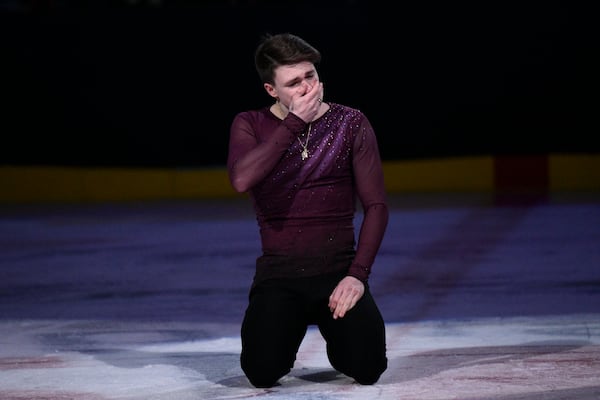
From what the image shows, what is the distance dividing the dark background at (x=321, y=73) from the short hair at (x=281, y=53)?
6.54m

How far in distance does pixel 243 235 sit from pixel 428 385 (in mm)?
4026

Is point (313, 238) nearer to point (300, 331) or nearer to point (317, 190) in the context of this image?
point (317, 190)

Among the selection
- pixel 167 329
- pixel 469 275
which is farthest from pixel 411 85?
pixel 167 329

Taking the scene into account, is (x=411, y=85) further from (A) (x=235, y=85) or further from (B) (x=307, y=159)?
(B) (x=307, y=159)

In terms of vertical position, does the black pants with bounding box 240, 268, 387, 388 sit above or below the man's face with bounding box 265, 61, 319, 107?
below

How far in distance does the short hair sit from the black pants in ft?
1.87

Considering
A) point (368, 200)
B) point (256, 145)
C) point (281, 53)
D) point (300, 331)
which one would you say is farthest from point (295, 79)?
point (300, 331)

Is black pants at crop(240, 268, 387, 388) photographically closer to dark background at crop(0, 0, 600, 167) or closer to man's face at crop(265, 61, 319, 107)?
man's face at crop(265, 61, 319, 107)

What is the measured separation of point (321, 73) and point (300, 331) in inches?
265

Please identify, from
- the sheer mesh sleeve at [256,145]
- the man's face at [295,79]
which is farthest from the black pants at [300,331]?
the man's face at [295,79]

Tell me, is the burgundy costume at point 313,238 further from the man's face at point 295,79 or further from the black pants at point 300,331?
the man's face at point 295,79

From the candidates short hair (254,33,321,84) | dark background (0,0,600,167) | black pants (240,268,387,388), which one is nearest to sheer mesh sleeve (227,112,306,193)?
short hair (254,33,321,84)

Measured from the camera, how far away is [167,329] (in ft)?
14.5

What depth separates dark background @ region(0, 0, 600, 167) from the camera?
9945mm
